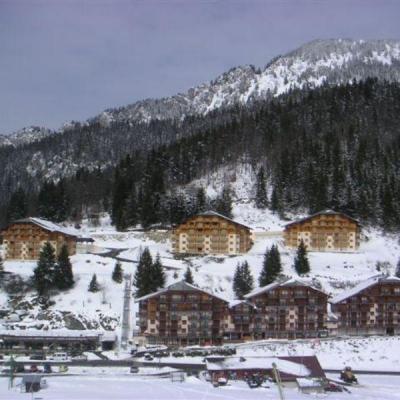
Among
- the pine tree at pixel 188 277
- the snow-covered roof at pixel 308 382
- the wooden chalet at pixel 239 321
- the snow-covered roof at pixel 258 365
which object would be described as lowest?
the snow-covered roof at pixel 308 382

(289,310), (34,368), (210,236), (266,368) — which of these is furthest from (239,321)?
A: (210,236)

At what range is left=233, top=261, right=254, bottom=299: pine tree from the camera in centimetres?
7806

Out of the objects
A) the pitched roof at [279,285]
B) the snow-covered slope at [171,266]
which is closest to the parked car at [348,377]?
the pitched roof at [279,285]

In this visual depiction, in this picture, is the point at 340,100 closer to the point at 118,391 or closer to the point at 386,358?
the point at 386,358

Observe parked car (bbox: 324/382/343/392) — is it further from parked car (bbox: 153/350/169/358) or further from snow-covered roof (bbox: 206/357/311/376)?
parked car (bbox: 153/350/169/358)

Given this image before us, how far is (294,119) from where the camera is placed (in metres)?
153

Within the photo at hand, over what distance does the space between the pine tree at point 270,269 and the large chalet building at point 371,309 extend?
813 centimetres

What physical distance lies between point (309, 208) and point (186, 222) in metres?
24.3

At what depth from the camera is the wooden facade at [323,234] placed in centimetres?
9881

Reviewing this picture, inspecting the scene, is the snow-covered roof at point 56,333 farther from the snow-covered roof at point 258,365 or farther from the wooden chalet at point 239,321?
the snow-covered roof at point 258,365

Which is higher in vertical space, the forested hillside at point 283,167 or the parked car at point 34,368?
the forested hillside at point 283,167

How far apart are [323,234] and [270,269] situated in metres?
21.2

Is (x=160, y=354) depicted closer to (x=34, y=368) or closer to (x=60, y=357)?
(x=60, y=357)

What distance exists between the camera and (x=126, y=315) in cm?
7362
